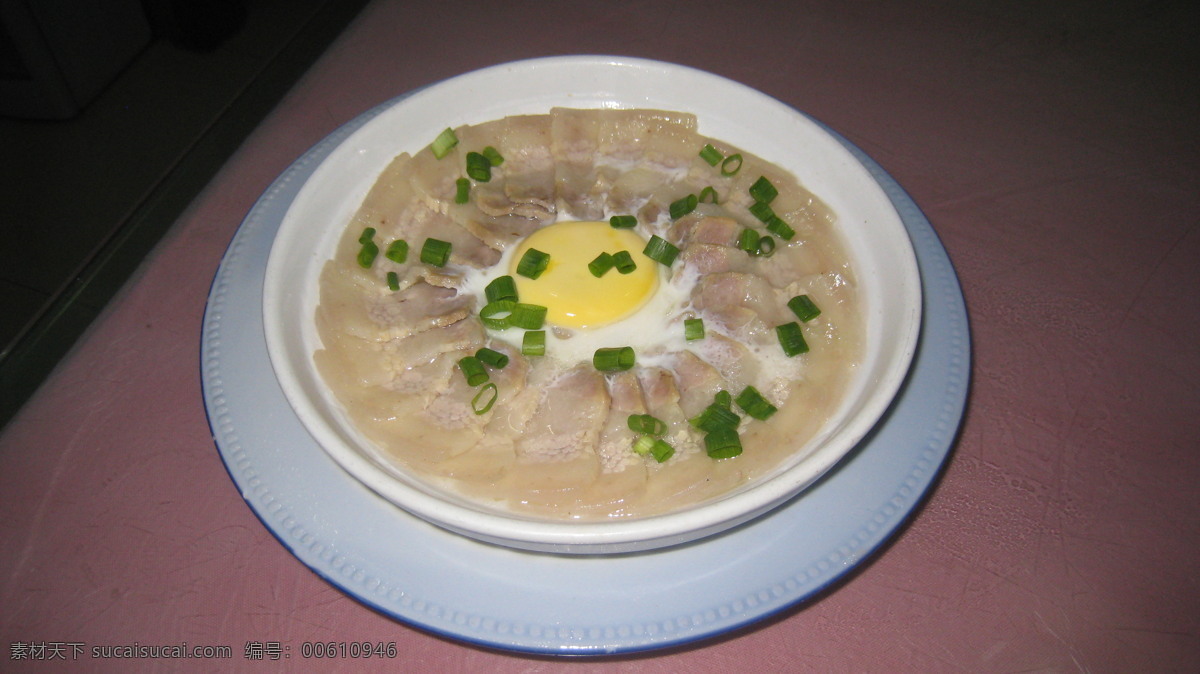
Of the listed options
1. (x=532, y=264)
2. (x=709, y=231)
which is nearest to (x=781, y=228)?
(x=709, y=231)

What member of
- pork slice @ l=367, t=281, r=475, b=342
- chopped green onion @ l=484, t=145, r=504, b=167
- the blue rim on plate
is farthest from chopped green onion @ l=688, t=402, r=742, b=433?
chopped green onion @ l=484, t=145, r=504, b=167

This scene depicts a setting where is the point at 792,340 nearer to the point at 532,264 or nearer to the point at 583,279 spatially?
the point at 583,279

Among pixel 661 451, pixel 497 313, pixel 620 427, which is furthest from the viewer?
pixel 497 313

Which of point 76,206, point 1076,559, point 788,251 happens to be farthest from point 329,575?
point 76,206

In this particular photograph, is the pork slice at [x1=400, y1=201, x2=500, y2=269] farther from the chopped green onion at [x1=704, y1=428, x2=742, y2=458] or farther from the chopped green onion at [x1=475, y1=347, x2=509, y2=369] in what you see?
the chopped green onion at [x1=704, y1=428, x2=742, y2=458]

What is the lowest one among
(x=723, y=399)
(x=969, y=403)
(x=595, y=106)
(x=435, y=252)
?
(x=969, y=403)

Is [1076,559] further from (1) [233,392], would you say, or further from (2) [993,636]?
(1) [233,392]

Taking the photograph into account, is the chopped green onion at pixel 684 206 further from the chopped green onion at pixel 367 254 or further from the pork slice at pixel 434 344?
the chopped green onion at pixel 367 254
